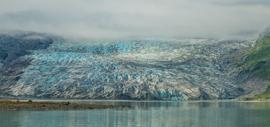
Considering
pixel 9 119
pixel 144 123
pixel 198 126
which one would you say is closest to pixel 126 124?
pixel 144 123

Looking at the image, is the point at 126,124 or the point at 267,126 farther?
the point at 126,124

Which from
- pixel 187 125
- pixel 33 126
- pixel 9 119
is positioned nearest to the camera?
pixel 33 126

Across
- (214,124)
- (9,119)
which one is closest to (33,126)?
(9,119)

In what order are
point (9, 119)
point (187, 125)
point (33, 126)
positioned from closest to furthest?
point (33, 126)
point (187, 125)
point (9, 119)

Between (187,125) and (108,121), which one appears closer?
(187,125)

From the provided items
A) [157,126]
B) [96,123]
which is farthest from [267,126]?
[96,123]

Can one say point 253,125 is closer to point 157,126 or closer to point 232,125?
point 232,125

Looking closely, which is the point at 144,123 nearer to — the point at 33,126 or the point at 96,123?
the point at 96,123

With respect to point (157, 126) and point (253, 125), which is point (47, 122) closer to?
point (157, 126)
